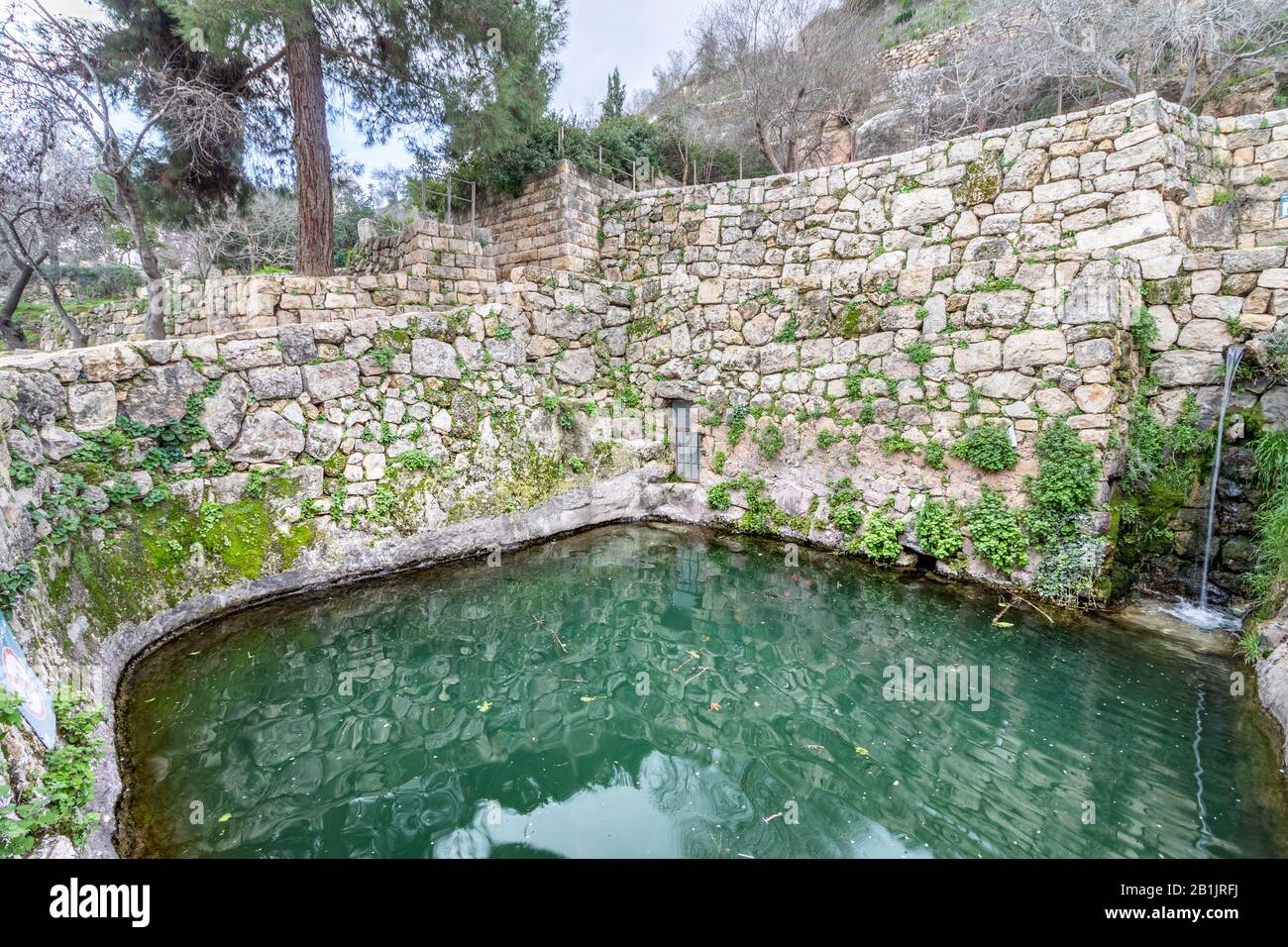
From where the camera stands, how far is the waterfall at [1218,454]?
5.54m

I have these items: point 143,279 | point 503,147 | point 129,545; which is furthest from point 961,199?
point 143,279

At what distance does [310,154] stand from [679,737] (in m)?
8.64

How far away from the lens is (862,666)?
4.68 metres

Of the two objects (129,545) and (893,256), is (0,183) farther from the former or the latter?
(893,256)

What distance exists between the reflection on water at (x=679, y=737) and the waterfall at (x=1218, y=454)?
1233 mm

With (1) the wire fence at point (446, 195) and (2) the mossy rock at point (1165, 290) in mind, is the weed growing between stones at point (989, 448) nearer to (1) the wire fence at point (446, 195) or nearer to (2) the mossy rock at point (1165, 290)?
(2) the mossy rock at point (1165, 290)

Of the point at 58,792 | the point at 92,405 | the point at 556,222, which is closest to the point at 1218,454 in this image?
the point at 556,222

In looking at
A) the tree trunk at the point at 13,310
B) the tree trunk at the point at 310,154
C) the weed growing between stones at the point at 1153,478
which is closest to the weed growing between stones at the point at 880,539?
the weed growing between stones at the point at 1153,478

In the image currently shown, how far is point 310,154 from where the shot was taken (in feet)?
26.2

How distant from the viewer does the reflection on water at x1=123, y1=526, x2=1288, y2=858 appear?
309 cm

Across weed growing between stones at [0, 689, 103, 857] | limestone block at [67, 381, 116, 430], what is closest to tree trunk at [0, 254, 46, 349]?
limestone block at [67, 381, 116, 430]

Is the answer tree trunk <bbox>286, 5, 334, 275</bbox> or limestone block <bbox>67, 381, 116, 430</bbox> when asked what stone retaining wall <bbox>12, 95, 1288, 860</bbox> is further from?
tree trunk <bbox>286, 5, 334, 275</bbox>

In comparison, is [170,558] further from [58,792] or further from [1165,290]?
[1165,290]

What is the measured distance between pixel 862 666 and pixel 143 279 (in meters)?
21.7
